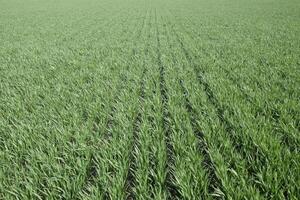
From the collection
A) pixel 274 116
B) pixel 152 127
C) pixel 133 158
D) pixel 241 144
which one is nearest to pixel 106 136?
pixel 152 127

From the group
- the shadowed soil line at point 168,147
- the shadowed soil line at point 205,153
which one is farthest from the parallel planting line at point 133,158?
the shadowed soil line at point 205,153

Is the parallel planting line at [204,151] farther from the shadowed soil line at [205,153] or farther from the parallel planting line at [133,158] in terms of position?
the parallel planting line at [133,158]

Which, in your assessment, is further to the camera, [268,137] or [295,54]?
[295,54]

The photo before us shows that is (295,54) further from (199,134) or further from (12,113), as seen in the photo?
(12,113)

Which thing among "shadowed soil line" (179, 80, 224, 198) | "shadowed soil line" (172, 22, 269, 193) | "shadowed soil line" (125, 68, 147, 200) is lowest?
"shadowed soil line" (125, 68, 147, 200)

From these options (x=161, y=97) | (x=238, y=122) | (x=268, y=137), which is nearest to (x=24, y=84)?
(x=161, y=97)

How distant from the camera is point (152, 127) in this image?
178 inches

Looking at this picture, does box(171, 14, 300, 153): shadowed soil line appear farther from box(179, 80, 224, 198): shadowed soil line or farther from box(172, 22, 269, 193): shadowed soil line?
box(179, 80, 224, 198): shadowed soil line

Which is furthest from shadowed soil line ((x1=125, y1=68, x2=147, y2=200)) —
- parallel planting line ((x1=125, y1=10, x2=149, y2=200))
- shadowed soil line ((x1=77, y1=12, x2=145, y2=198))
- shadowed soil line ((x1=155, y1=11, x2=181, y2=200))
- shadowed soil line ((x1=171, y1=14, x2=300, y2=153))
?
shadowed soil line ((x1=171, y1=14, x2=300, y2=153))

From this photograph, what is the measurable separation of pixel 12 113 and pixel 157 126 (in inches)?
112

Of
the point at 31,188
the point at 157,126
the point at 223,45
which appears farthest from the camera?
the point at 223,45

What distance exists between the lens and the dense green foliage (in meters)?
2.99

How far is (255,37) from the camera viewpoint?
42.3ft

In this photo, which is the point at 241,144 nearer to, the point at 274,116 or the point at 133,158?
the point at 274,116
